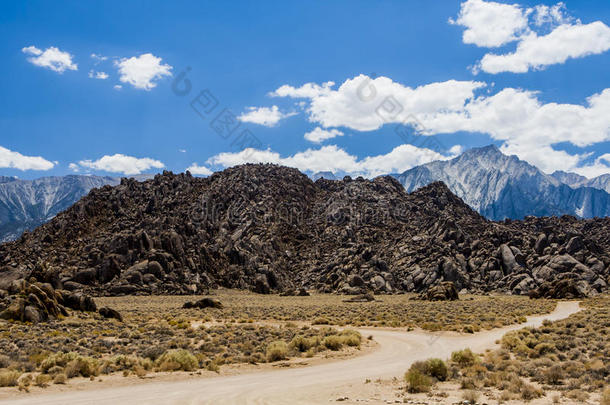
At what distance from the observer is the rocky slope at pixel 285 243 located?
276ft

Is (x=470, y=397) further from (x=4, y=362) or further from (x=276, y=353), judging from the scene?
(x=4, y=362)

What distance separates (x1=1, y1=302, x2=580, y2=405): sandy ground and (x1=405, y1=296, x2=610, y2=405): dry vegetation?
999 millimetres

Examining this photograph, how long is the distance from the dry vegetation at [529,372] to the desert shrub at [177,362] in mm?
10177

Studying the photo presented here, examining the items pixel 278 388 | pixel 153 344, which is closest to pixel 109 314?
pixel 153 344

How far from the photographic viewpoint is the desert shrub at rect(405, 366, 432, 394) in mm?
15398

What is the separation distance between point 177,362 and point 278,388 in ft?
20.0

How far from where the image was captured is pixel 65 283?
252 ft

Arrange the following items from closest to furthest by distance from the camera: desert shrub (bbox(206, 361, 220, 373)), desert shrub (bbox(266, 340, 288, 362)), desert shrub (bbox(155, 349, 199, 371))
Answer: desert shrub (bbox(155, 349, 199, 371)) → desert shrub (bbox(206, 361, 220, 373)) → desert shrub (bbox(266, 340, 288, 362))

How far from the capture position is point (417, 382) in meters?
15.5

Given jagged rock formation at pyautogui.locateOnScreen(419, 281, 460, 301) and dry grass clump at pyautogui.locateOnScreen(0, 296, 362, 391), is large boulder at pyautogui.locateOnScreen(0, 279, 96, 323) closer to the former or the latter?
dry grass clump at pyautogui.locateOnScreen(0, 296, 362, 391)

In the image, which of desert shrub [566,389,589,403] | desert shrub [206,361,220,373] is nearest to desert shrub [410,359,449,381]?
desert shrub [566,389,589,403]

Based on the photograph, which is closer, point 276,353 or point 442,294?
point 276,353

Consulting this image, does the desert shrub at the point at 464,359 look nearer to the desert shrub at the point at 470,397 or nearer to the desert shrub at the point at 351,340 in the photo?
the desert shrub at the point at 470,397

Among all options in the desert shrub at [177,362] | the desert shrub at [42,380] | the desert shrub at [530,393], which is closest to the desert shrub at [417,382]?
the desert shrub at [530,393]
